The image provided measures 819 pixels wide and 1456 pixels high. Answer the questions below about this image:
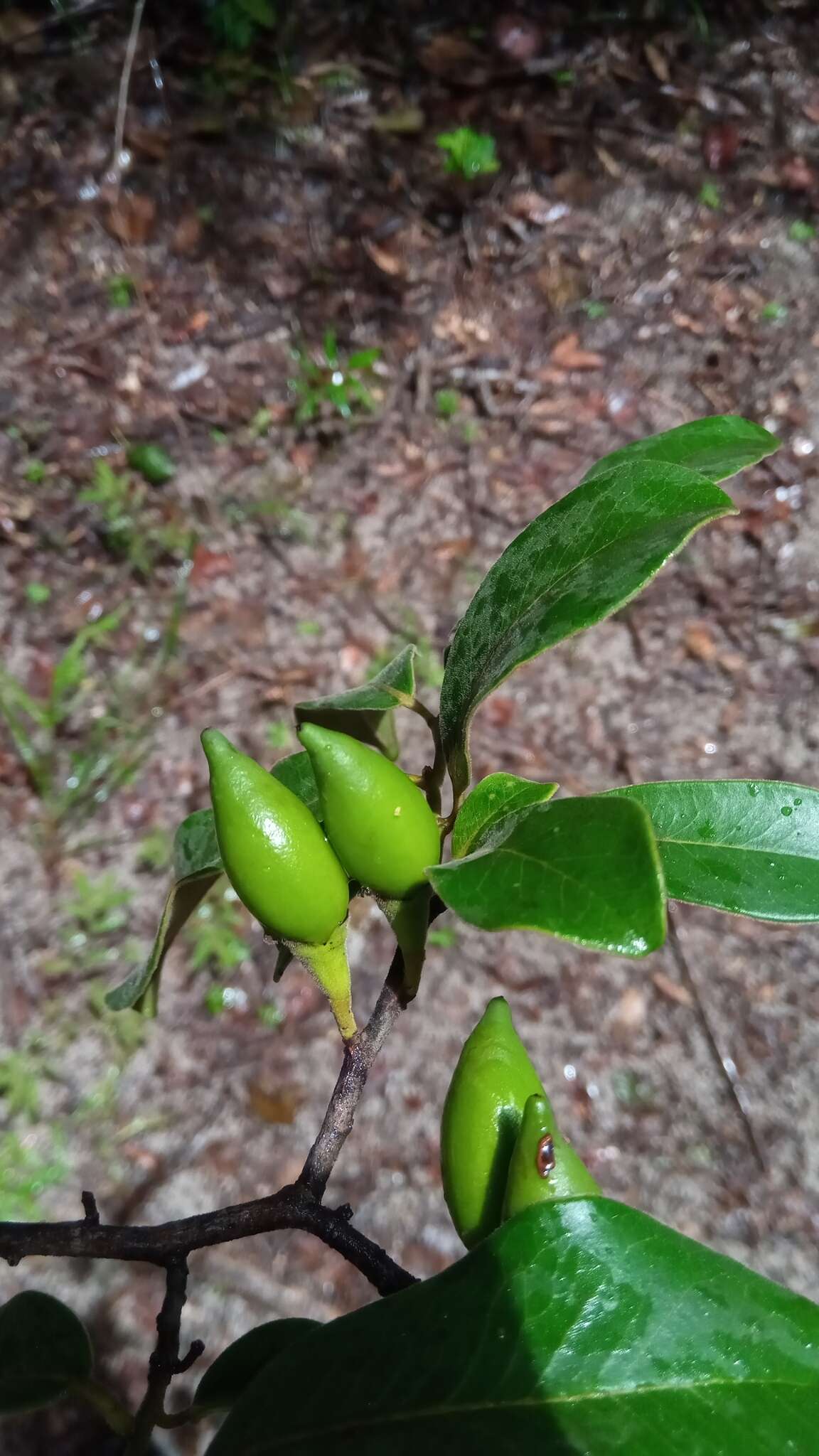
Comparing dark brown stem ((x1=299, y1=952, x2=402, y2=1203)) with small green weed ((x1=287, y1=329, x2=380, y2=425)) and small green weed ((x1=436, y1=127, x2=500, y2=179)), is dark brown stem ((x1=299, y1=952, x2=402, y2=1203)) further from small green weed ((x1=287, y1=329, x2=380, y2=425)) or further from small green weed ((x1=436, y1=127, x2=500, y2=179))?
small green weed ((x1=436, y1=127, x2=500, y2=179))

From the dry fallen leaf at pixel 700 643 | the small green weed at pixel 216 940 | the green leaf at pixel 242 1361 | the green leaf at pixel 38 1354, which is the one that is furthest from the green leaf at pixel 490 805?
the dry fallen leaf at pixel 700 643

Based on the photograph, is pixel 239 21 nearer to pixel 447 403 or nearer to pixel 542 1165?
pixel 447 403

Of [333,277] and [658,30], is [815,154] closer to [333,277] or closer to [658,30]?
[658,30]

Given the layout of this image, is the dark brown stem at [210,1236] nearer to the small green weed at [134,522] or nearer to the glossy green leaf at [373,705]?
the glossy green leaf at [373,705]

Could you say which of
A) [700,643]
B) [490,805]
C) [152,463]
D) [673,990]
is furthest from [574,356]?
[490,805]

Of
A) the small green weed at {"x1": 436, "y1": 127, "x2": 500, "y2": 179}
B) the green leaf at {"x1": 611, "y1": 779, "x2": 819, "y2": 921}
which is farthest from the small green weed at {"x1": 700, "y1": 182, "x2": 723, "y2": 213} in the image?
the green leaf at {"x1": 611, "y1": 779, "x2": 819, "y2": 921}

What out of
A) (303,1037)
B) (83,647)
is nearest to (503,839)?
(303,1037)
